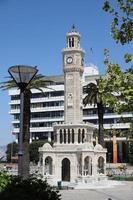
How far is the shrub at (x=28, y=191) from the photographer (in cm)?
1043

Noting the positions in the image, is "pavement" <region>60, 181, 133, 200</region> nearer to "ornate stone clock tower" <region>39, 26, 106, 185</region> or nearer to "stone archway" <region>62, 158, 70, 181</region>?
"ornate stone clock tower" <region>39, 26, 106, 185</region>

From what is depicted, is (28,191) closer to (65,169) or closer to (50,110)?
(65,169)

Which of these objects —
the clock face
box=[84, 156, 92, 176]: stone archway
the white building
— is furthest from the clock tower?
the white building

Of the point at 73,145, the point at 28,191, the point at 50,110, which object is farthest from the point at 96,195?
the point at 50,110

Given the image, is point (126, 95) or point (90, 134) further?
point (90, 134)

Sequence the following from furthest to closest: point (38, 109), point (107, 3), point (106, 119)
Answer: point (38, 109), point (106, 119), point (107, 3)

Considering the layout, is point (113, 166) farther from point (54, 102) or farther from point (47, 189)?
Result: point (47, 189)

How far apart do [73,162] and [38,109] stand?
211ft

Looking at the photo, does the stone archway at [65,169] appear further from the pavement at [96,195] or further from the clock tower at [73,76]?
the pavement at [96,195]

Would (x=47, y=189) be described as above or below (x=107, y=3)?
below

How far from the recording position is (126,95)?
1228 centimetres

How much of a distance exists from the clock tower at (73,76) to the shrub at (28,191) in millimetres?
48469

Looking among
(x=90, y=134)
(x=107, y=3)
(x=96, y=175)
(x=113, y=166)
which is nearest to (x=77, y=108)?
(x=90, y=134)

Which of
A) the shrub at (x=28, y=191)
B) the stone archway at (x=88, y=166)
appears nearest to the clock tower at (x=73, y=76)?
the stone archway at (x=88, y=166)
